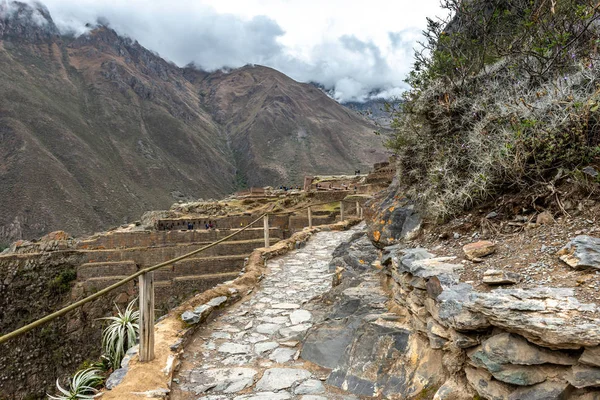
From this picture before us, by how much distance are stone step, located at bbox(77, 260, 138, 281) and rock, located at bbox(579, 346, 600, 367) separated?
656 inches

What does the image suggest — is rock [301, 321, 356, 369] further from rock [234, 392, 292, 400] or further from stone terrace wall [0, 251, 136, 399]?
stone terrace wall [0, 251, 136, 399]

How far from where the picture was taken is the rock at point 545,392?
1.68 m

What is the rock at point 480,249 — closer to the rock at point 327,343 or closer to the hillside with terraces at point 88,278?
the rock at point 327,343

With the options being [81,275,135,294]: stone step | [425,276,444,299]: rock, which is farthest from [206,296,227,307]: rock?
[81,275,135,294]: stone step

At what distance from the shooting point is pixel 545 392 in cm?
173

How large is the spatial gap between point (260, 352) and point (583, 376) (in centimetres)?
277

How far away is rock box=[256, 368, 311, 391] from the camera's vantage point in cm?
300

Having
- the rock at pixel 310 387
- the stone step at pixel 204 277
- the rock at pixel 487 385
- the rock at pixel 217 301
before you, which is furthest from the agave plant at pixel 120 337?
the stone step at pixel 204 277

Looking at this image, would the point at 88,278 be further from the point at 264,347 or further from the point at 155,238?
the point at 264,347

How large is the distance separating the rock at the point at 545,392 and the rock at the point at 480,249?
3.59ft

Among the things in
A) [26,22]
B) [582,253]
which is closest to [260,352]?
[582,253]

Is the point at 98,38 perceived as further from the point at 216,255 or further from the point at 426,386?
the point at 426,386

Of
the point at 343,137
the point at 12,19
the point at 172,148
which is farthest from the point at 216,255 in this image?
→ the point at 12,19

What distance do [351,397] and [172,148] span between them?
98729 millimetres
